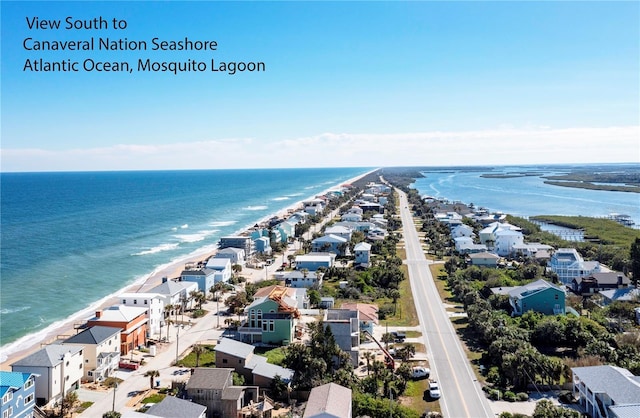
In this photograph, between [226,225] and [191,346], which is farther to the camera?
[226,225]

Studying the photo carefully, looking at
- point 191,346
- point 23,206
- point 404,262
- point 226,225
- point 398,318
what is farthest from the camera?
point 23,206

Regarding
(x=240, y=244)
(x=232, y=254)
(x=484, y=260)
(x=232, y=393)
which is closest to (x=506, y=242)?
(x=484, y=260)

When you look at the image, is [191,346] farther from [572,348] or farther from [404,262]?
[404,262]

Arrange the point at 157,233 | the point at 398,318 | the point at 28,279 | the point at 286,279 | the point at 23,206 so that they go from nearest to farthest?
the point at 398,318, the point at 286,279, the point at 28,279, the point at 157,233, the point at 23,206

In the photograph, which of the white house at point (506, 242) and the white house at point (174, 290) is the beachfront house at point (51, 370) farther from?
the white house at point (506, 242)

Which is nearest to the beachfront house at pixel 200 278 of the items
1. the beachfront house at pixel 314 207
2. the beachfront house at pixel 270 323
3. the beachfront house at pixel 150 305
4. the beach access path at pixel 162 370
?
the beach access path at pixel 162 370

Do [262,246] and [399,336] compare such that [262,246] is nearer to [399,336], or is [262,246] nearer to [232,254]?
[232,254]

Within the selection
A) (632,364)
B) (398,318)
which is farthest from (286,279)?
(632,364)

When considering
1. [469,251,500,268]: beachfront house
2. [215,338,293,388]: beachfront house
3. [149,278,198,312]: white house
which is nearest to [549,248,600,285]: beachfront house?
[469,251,500,268]: beachfront house
